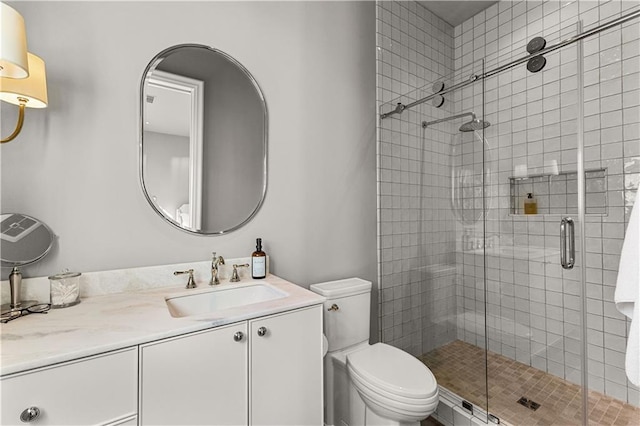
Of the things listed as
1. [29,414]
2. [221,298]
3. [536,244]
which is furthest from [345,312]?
[29,414]

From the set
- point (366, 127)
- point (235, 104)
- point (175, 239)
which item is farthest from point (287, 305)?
point (366, 127)

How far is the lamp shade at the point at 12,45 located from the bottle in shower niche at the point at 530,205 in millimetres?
2338

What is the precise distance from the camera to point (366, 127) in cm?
211

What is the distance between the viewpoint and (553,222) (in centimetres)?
163

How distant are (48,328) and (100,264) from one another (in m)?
0.41

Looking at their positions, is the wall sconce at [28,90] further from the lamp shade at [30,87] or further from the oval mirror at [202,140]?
the oval mirror at [202,140]

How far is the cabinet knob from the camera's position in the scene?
675 millimetres

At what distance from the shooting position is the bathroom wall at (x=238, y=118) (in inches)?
45.3

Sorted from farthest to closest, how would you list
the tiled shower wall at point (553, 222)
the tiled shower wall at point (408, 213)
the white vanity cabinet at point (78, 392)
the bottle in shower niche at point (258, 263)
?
1. the tiled shower wall at point (408, 213)
2. the tiled shower wall at point (553, 222)
3. the bottle in shower niche at point (258, 263)
4. the white vanity cabinet at point (78, 392)

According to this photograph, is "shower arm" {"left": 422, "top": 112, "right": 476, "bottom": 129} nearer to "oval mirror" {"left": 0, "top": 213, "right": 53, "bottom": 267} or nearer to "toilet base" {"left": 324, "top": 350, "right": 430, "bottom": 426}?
"toilet base" {"left": 324, "top": 350, "right": 430, "bottom": 426}

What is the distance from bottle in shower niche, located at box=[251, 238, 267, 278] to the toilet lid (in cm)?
63

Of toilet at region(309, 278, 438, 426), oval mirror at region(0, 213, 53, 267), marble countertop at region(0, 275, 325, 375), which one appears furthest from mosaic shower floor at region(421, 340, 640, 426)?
oval mirror at region(0, 213, 53, 267)

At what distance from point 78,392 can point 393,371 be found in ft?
3.89

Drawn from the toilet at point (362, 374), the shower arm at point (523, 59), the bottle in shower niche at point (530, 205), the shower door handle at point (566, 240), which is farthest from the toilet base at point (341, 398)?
the shower arm at point (523, 59)
